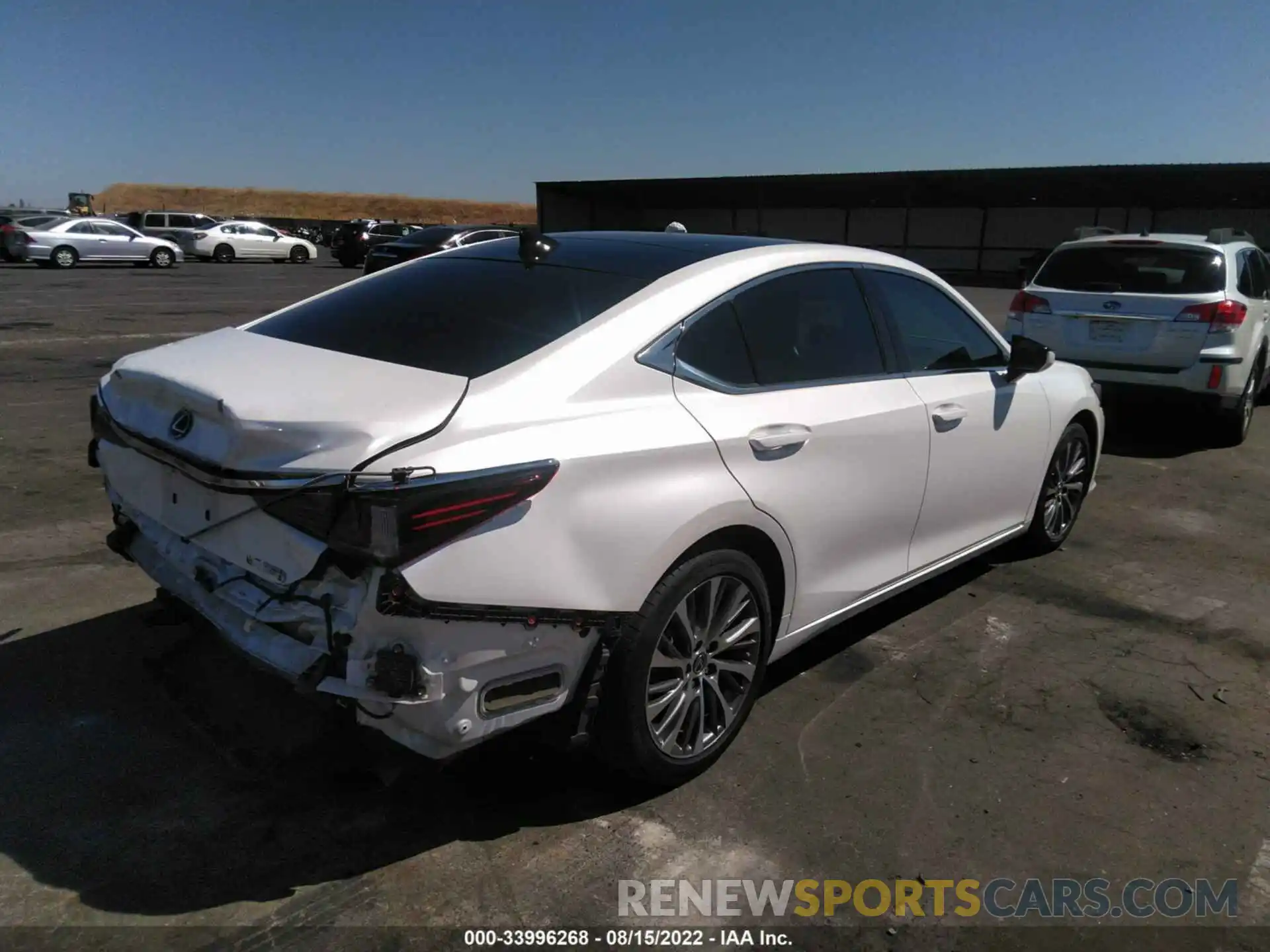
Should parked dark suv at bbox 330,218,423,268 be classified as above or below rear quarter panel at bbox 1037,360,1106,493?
above

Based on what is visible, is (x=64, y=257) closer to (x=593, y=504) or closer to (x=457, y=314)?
(x=457, y=314)

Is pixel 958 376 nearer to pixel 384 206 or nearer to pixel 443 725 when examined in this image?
pixel 443 725

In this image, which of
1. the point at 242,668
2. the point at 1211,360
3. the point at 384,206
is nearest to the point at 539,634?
the point at 242,668

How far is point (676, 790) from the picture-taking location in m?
3.12

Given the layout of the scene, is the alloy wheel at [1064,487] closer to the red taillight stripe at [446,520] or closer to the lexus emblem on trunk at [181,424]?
Result: the red taillight stripe at [446,520]

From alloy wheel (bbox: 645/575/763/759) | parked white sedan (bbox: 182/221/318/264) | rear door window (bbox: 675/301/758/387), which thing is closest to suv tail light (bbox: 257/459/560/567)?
alloy wheel (bbox: 645/575/763/759)

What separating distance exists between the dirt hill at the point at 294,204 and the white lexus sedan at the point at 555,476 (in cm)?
9391

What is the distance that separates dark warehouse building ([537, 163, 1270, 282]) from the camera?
101ft

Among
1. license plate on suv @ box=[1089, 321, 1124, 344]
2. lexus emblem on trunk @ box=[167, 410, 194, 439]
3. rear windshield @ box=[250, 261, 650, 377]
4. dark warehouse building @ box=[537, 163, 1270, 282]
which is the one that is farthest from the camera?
dark warehouse building @ box=[537, 163, 1270, 282]

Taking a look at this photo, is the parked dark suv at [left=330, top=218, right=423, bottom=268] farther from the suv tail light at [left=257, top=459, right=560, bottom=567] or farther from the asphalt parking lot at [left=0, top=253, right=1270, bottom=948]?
the suv tail light at [left=257, top=459, right=560, bottom=567]

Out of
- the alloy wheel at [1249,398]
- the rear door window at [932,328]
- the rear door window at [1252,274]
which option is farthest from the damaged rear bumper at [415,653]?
the rear door window at [1252,274]

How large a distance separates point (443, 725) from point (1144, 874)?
2.08 metres

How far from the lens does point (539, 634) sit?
8.34ft

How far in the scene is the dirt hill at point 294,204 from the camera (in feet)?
323
